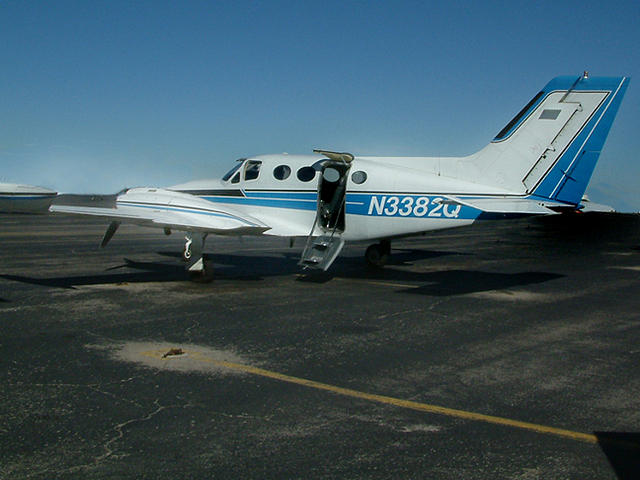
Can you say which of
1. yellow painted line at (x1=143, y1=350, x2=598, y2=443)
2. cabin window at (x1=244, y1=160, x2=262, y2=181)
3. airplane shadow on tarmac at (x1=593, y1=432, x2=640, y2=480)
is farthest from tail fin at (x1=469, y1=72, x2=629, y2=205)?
airplane shadow on tarmac at (x1=593, y1=432, x2=640, y2=480)

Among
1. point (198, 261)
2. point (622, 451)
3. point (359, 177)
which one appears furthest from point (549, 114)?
point (622, 451)

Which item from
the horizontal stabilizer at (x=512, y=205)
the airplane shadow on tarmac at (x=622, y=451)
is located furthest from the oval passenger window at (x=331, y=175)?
the airplane shadow on tarmac at (x=622, y=451)

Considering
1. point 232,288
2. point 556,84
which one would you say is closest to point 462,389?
point 232,288

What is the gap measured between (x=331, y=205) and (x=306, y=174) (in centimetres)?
112

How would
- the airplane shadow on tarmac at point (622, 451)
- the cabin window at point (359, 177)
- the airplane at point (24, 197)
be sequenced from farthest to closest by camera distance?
the airplane at point (24, 197)
the cabin window at point (359, 177)
the airplane shadow on tarmac at point (622, 451)

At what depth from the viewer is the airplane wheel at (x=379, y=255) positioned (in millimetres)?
18469

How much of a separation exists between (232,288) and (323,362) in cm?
655

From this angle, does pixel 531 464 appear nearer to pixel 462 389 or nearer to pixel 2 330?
pixel 462 389

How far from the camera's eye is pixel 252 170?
16828mm

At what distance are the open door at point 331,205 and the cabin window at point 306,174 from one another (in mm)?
382

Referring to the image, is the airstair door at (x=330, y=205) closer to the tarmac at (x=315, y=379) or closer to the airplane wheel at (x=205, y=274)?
the tarmac at (x=315, y=379)

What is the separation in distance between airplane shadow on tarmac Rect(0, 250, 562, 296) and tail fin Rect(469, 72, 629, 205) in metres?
2.84

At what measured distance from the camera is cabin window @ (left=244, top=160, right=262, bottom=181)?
16.8 metres

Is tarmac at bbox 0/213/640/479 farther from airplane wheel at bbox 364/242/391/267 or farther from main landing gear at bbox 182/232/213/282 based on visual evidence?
airplane wheel at bbox 364/242/391/267
